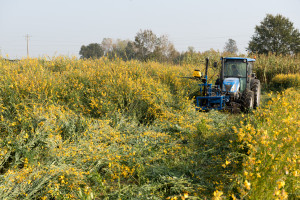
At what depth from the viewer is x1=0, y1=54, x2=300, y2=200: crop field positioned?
259 centimetres

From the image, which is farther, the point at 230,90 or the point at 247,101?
the point at 230,90

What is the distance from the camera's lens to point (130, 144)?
4.08 m

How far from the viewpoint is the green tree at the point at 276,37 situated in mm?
29272

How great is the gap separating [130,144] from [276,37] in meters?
31.8

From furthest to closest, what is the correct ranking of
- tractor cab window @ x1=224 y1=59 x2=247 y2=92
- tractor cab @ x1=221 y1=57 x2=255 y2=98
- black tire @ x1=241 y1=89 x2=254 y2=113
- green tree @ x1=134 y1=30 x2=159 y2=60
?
1. green tree @ x1=134 y1=30 x2=159 y2=60
2. tractor cab window @ x1=224 y1=59 x2=247 y2=92
3. tractor cab @ x1=221 y1=57 x2=255 y2=98
4. black tire @ x1=241 y1=89 x2=254 y2=113

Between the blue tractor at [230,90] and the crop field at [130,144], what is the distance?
495 millimetres

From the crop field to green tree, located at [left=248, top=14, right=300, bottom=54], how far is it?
89.2 feet

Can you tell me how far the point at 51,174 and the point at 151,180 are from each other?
1302 millimetres

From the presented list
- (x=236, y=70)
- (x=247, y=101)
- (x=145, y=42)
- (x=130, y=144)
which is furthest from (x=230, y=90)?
(x=145, y=42)

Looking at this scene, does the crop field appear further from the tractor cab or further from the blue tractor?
the tractor cab

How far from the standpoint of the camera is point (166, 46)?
25.1m

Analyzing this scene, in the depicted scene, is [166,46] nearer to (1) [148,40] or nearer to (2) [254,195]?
(1) [148,40]

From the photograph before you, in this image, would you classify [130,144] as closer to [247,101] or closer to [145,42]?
[247,101]

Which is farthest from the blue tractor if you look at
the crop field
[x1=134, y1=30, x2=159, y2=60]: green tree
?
[x1=134, y1=30, x2=159, y2=60]: green tree
